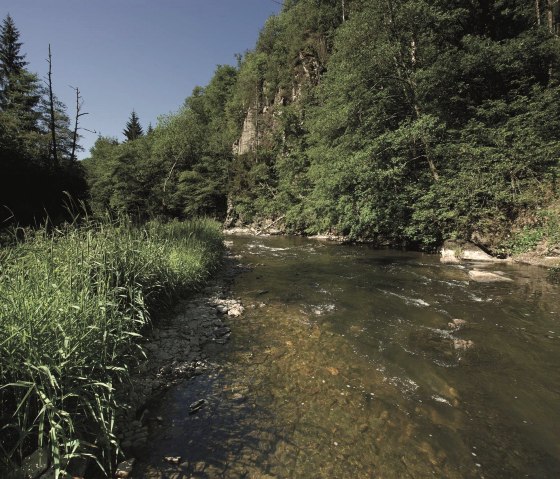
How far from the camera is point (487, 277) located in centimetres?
1025

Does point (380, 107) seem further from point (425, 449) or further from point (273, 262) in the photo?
point (425, 449)

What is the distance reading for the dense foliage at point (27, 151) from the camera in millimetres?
17516

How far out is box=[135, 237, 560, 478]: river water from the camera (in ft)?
10.5

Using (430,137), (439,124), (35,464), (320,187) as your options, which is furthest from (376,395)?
(320,187)

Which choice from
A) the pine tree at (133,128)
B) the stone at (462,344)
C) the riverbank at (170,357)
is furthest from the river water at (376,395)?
the pine tree at (133,128)

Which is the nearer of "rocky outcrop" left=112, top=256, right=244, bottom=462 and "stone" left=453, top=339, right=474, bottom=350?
"rocky outcrop" left=112, top=256, right=244, bottom=462

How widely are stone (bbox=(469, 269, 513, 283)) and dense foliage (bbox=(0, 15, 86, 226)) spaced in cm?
1191

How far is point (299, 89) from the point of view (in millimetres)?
37750

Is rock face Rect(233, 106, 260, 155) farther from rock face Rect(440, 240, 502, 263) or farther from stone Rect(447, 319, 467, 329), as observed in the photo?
stone Rect(447, 319, 467, 329)

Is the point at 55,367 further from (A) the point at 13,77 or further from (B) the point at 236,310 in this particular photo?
(A) the point at 13,77

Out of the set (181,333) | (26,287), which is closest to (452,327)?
(181,333)

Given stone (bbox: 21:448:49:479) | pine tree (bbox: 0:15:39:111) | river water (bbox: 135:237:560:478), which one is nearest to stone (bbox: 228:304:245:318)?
river water (bbox: 135:237:560:478)

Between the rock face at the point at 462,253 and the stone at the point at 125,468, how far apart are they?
537 inches

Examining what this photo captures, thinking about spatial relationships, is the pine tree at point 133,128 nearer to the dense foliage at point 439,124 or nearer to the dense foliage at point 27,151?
the dense foliage at point 27,151
